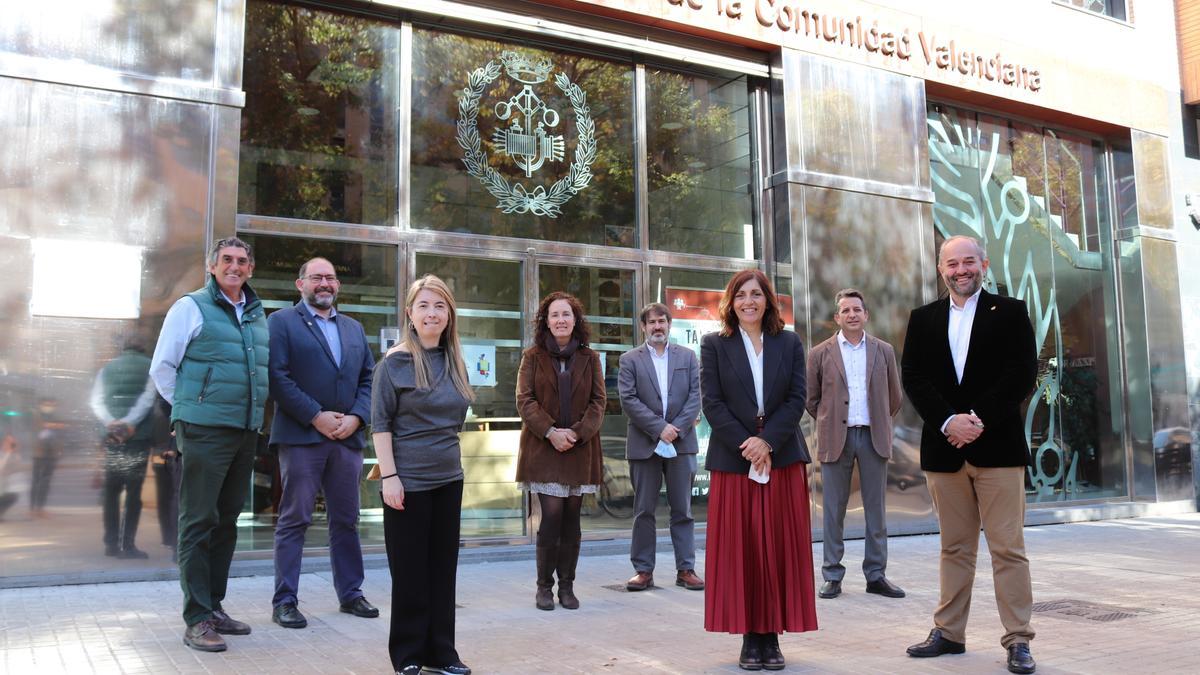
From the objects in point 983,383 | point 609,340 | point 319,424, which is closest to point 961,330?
point 983,383

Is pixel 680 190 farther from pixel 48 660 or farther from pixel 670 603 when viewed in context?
pixel 48 660

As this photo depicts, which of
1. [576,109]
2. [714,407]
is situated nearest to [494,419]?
[576,109]

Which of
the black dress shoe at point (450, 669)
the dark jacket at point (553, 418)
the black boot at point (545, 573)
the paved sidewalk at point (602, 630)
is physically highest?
the dark jacket at point (553, 418)

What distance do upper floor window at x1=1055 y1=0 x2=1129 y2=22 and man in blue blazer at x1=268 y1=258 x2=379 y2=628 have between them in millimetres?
11187

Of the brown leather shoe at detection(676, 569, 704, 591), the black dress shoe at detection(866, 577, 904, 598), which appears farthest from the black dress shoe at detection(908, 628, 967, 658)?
the brown leather shoe at detection(676, 569, 704, 591)

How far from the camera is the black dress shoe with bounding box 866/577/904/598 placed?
21.2 feet

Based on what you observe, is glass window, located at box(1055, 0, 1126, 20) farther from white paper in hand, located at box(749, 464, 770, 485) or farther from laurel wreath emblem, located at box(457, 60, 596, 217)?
white paper in hand, located at box(749, 464, 770, 485)

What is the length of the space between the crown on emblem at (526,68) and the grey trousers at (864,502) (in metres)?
4.51

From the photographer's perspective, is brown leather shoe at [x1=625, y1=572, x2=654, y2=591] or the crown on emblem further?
the crown on emblem

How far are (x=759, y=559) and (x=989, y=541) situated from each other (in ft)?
3.87

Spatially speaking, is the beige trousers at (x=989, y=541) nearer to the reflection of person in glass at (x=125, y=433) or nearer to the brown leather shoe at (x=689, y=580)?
the brown leather shoe at (x=689, y=580)

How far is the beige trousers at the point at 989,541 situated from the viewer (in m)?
4.55

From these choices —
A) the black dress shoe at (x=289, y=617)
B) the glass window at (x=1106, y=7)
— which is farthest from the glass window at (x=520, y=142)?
the glass window at (x=1106, y=7)

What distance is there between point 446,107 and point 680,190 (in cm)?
251
